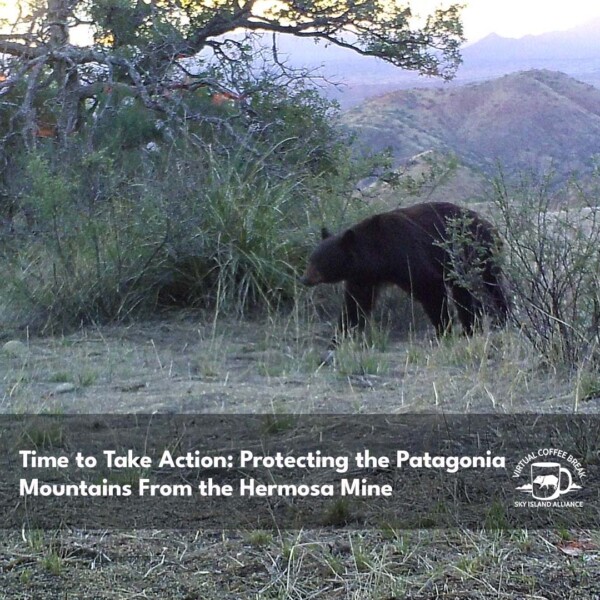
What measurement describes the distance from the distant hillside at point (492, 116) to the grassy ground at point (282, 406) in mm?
12771

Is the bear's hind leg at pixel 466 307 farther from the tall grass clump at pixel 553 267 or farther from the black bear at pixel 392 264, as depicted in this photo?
the tall grass clump at pixel 553 267

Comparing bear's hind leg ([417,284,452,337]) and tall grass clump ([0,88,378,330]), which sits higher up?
tall grass clump ([0,88,378,330])

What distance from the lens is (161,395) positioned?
6410mm

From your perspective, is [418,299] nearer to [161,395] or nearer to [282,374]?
[282,374]

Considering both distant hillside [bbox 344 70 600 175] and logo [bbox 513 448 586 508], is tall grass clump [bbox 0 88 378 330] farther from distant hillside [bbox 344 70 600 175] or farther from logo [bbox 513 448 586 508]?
distant hillside [bbox 344 70 600 175]

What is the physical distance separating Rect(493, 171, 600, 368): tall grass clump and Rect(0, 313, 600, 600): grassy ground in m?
0.20

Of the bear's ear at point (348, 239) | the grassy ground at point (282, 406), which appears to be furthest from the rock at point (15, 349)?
the bear's ear at point (348, 239)

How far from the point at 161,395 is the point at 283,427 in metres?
1.25

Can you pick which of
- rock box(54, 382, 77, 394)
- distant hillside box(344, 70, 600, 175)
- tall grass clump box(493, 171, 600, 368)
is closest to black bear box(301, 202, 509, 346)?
tall grass clump box(493, 171, 600, 368)

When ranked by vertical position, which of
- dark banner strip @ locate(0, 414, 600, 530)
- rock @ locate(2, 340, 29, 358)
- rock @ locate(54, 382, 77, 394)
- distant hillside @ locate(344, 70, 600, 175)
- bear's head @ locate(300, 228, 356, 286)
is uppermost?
distant hillside @ locate(344, 70, 600, 175)

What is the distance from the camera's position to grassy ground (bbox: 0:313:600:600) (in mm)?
3865

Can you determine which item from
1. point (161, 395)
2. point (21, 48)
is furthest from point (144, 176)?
point (161, 395)

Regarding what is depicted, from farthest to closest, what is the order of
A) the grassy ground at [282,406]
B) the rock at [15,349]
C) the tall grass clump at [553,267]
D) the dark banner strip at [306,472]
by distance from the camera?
the rock at [15,349] < the tall grass clump at [553,267] < the dark banner strip at [306,472] < the grassy ground at [282,406]

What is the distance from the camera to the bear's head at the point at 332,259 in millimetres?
9148
